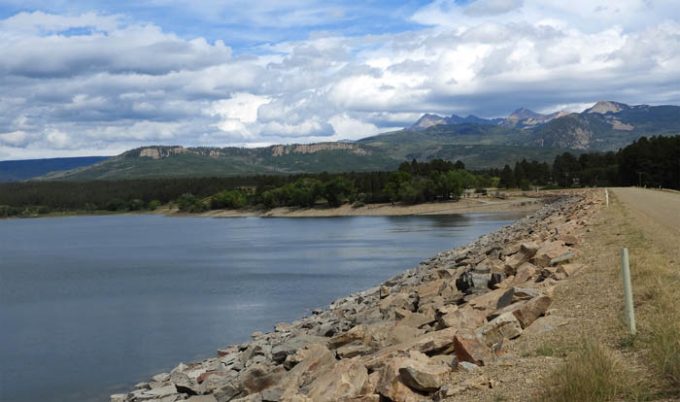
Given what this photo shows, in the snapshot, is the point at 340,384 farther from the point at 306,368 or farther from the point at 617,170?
the point at 617,170

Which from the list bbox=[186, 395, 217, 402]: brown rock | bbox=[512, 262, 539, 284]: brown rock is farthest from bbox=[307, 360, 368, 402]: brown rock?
bbox=[512, 262, 539, 284]: brown rock

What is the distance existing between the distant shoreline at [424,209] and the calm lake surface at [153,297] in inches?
1624

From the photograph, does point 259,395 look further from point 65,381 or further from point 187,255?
point 187,255

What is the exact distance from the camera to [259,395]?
36.8 feet

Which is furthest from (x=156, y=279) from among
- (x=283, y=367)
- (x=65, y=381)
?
(x=283, y=367)

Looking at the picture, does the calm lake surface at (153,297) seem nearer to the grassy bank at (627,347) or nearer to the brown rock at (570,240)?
the brown rock at (570,240)

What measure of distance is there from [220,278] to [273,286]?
613 cm

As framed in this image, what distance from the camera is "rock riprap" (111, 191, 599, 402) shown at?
8.37 meters

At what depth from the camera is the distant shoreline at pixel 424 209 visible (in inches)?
4309

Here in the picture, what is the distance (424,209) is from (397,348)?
10882 cm

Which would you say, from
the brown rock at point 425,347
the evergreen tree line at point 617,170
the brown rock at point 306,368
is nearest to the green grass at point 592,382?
the brown rock at point 425,347

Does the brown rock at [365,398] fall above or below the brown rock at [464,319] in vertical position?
below

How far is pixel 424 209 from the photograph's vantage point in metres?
118

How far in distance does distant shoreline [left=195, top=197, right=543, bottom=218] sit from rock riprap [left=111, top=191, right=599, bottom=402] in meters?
85.1
